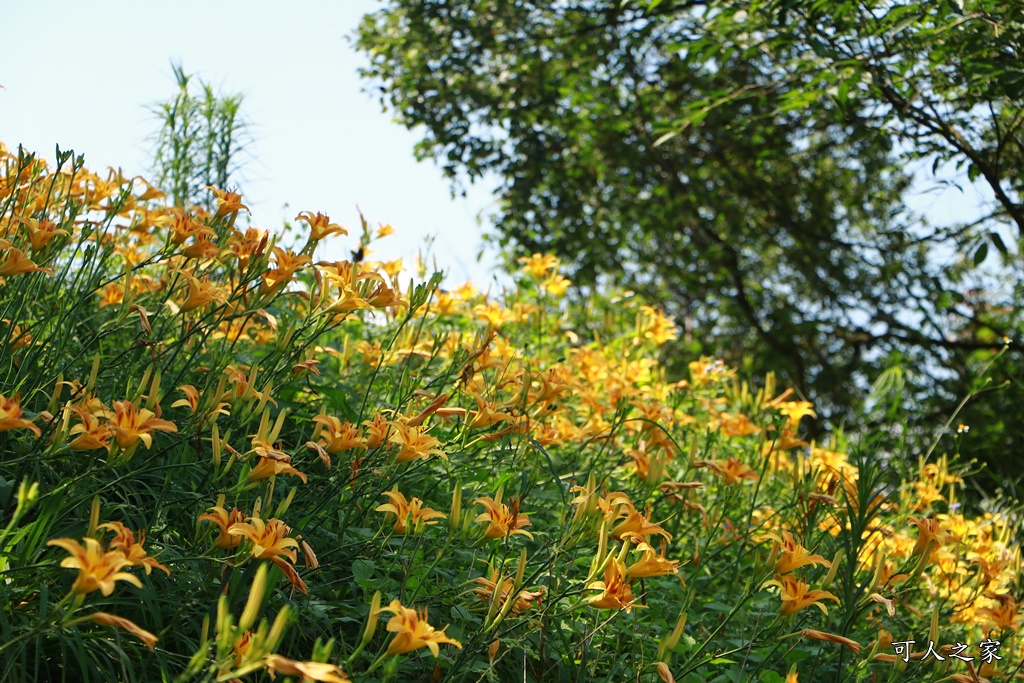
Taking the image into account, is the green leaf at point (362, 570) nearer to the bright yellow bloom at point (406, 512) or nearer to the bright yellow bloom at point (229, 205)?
the bright yellow bloom at point (406, 512)

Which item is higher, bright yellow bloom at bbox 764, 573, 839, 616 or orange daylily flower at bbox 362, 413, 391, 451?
orange daylily flower at bbox 362, 413, 391, 451

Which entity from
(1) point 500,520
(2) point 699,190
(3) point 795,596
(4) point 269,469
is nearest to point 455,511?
(1) point 500,520

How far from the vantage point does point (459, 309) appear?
3.71m

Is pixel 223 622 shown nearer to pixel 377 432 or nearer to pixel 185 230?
pixel 377 432

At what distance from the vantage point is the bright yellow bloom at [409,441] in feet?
5.62

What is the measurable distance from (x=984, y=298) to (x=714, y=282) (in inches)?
101

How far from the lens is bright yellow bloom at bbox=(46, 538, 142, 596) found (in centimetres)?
112

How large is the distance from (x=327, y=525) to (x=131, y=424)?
2.36ft

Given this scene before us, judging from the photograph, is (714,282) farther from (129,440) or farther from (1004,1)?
(129,440)

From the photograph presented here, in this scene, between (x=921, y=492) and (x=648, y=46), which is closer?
(x=921, y=492)

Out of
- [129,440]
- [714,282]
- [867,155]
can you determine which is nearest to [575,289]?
[714,282]

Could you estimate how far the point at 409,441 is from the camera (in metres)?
1.72

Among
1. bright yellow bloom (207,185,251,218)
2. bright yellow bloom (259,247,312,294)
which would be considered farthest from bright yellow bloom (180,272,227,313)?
bright yellow bloom (207,185,251,218)

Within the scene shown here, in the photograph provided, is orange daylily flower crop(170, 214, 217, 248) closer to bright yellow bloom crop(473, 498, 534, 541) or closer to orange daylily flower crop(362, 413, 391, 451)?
orange daylily flower crop(362, 413, 391, 451)
